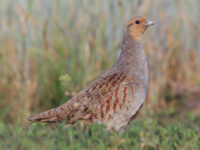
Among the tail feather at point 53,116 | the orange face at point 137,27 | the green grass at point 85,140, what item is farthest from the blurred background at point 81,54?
the green grass at point 85,140

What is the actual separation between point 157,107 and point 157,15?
5.53ft

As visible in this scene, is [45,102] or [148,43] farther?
[148,43]

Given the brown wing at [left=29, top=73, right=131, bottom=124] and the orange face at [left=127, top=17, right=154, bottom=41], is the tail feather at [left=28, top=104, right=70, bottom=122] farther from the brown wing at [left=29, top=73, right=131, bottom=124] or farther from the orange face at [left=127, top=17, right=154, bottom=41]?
the orange face at [left=127, top=17, right=154, bottom=41]

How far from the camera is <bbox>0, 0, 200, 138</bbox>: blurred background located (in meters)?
6.58

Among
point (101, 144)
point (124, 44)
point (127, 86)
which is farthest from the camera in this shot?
point (124, 44)

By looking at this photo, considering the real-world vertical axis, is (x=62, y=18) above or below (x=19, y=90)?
above

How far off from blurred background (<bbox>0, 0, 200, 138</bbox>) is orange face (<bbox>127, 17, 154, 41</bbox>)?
180 centimetres

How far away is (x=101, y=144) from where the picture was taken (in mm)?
2945

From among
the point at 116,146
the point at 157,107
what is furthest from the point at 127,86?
the point at 157,107

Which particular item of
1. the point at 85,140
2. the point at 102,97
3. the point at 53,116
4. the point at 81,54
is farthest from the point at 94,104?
the point at 81,54

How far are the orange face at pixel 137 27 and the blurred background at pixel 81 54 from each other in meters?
1.80

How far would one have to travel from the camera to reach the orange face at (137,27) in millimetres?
4598

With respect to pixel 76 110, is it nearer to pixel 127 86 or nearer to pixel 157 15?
pixel 127 86

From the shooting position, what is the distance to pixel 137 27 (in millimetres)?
4672
